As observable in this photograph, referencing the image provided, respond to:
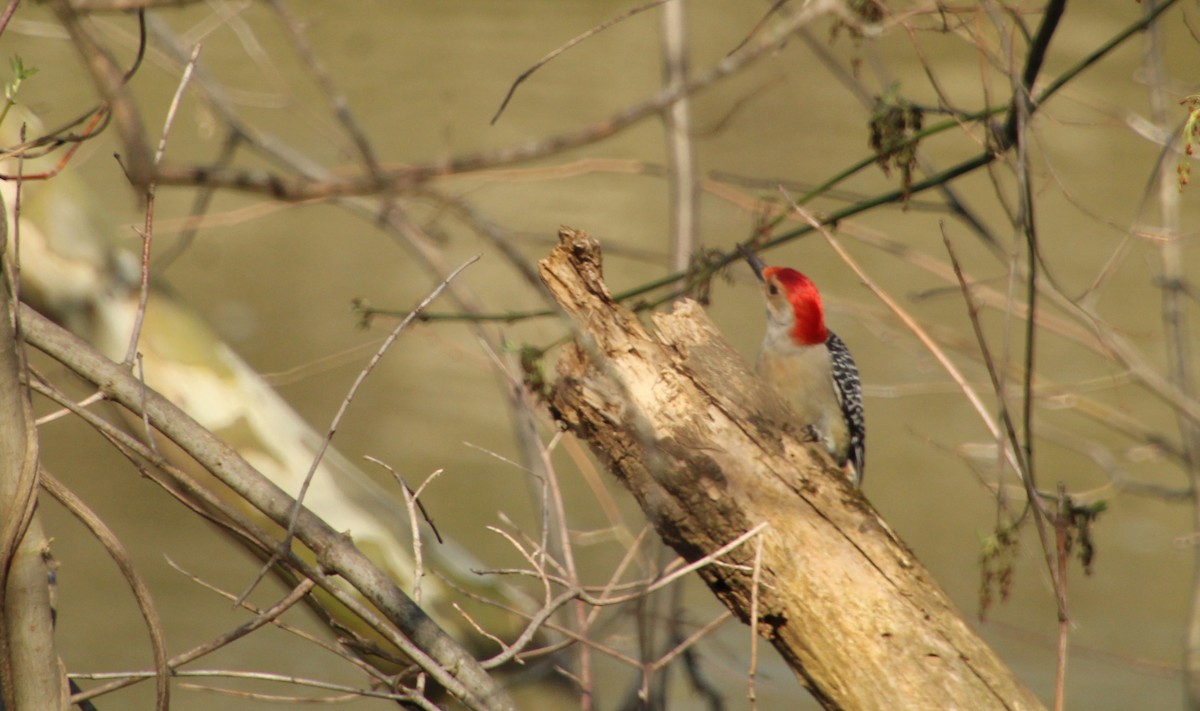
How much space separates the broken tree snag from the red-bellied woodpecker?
1.43m

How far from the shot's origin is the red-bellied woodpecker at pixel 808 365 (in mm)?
3832

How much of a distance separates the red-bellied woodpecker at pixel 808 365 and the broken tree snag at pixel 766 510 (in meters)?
1.43

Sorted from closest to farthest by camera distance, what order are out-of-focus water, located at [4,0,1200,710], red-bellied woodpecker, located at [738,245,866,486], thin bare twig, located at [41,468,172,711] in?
1. thin bare twig, located at [41,468,172,711]
2. red-bellied woodpecker, located at [738,245,866,486]
3. out-of-focus water, located at [4,0,1200,710]

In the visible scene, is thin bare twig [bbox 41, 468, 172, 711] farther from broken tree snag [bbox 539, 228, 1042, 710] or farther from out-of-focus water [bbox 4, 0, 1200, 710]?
out-of-focus water [bbox 4, 0, 1200, 710]

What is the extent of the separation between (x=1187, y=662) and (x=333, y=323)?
222 inches

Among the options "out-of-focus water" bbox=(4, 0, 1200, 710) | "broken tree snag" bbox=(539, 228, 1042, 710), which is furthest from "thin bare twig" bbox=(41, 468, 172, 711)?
"out-of-focus water" bbox=(4, 0, 1200, 710)

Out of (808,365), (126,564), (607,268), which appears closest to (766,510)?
(126,564)

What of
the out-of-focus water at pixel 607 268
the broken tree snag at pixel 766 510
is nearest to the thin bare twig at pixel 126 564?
the broken tree snag at pixel 766 510

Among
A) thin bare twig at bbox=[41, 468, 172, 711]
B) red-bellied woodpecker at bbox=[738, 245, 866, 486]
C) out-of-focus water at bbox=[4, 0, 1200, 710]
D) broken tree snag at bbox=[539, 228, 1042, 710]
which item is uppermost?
out-of-focus water at bbox=[4, 0, 1200, 710]

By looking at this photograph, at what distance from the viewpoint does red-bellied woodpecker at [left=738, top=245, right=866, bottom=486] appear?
3832 millimetres

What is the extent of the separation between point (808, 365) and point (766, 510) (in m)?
1.64

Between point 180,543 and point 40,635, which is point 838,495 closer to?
point 40,635

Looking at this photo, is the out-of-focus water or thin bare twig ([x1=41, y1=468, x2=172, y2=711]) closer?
thin bare twig ([x1=41, y1=468, x2=172, y2=711])

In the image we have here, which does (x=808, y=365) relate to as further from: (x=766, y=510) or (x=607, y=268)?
(x=607, y=268)
